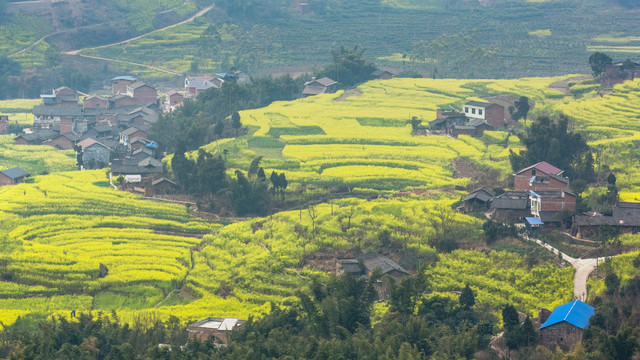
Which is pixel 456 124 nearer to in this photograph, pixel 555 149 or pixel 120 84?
pixel 555 149

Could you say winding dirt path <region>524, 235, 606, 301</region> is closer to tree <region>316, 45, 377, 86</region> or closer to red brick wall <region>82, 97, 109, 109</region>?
tree <region>316, 45, 377, 86</region>

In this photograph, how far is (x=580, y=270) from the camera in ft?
92.1

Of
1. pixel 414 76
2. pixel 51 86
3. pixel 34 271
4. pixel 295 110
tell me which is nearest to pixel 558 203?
pixel 34 271

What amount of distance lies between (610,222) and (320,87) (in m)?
32.1

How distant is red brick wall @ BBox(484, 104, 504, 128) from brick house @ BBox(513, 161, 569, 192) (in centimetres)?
1130

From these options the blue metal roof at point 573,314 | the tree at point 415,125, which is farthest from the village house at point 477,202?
the tree at point 415,125

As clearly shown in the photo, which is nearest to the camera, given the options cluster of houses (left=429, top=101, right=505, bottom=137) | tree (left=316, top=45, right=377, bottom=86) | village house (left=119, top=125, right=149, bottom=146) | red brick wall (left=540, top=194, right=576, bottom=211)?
red brick wall (left=540, top=194, right=576, bottom=211)

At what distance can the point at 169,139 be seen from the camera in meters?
49.8

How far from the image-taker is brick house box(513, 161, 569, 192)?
3422cm

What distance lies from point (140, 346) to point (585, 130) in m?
26.3

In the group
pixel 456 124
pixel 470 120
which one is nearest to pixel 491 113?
pixel 470 120

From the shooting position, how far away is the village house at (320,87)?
59.7 metres

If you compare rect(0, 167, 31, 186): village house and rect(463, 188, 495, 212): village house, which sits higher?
rect(463, 188, 495, 212): village house

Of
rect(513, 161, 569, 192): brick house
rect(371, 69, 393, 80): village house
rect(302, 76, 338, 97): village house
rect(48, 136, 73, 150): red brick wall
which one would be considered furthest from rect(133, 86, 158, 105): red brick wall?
rect(513, 161, 569, 192): brick house
